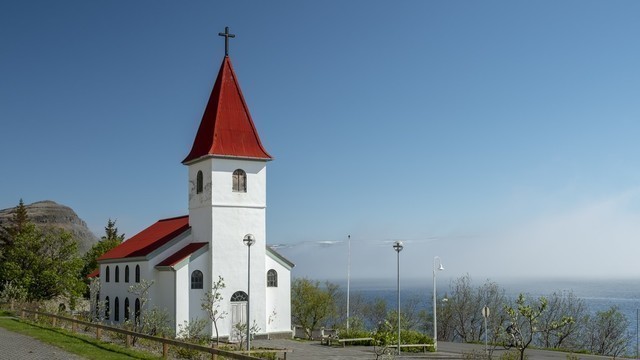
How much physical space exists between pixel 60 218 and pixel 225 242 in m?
118

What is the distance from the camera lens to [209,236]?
38.6 metres

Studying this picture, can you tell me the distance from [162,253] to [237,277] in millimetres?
5113

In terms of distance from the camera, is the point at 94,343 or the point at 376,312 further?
the point at 376,312

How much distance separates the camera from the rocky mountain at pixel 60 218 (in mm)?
139875

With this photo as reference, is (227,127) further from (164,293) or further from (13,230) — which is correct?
(13,230)

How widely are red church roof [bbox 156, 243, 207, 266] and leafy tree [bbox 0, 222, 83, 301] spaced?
→ 18216mm

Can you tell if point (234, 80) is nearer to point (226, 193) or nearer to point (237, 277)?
point (226, 193)

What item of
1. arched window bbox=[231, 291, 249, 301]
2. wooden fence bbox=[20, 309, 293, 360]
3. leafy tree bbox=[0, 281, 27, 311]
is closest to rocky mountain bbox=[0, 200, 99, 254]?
leafy tree bbox=[0, 281, 27, 311]

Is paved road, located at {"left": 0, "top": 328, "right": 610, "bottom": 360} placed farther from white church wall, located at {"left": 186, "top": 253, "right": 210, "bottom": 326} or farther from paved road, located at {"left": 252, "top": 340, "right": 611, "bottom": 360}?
white church wall, located at {"left": 186, "top": 253, "right": 210, "bottom": 326}

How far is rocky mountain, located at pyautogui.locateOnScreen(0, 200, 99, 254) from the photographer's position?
459ft

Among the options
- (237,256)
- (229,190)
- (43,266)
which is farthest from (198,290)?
(43,266)

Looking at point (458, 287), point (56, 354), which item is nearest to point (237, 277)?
point (56, 354)

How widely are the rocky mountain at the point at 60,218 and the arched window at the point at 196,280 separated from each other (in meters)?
106

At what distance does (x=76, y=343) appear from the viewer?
90.3ft
